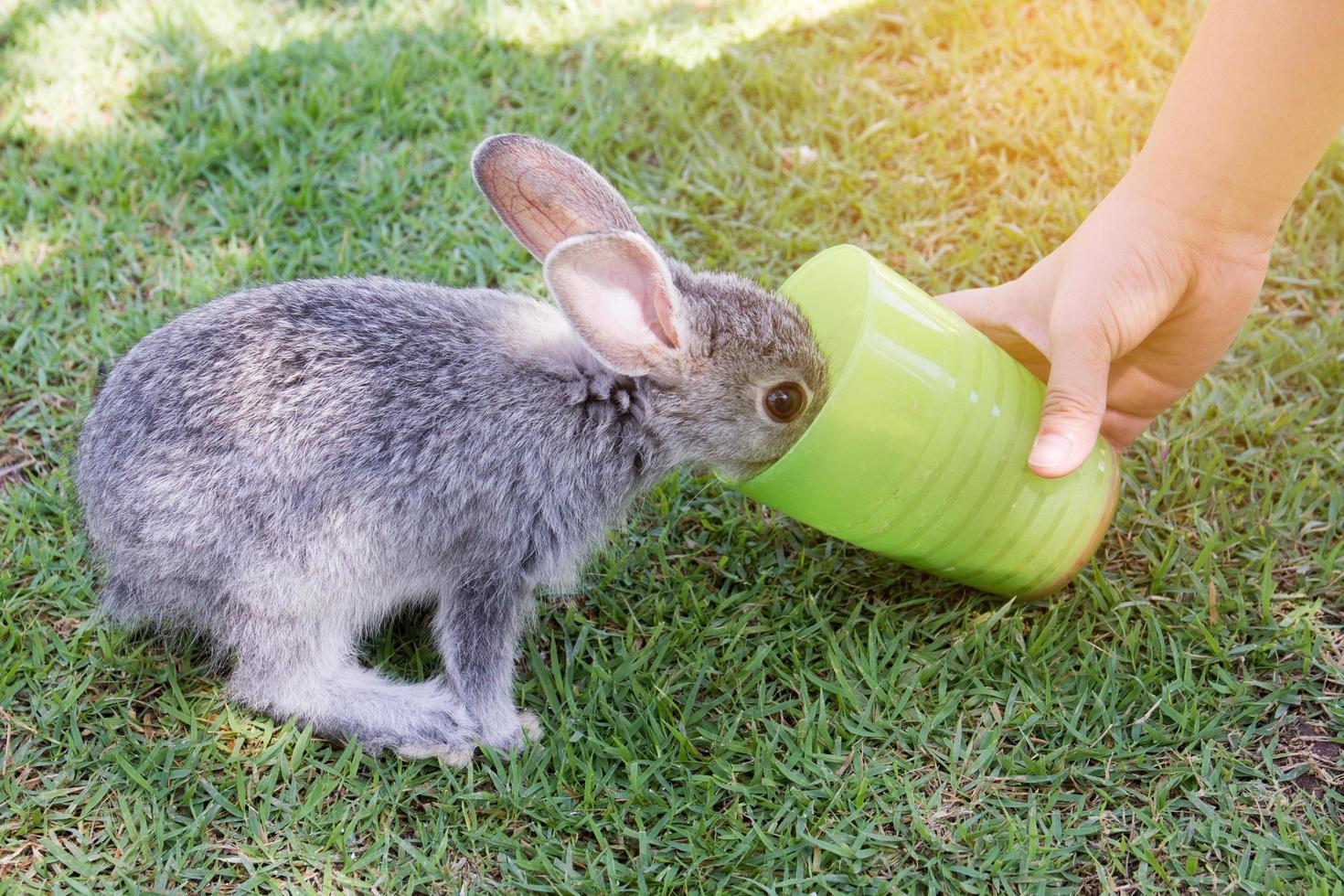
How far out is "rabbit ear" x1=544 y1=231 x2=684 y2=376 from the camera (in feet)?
10.0

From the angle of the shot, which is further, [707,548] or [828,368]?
[707,548]

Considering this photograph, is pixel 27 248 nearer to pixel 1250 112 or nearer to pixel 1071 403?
pixel 1071 403

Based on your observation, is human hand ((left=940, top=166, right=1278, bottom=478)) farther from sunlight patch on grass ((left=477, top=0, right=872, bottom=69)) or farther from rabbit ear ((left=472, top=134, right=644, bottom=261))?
sunlight patch on grass ((left=477, top=0, right=872, bottom=69))

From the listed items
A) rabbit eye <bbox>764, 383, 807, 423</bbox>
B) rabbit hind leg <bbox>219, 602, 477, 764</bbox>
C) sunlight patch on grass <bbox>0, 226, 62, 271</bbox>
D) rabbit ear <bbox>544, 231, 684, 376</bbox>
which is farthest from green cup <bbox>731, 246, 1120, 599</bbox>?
sunlight patch on grass <bbox>0, 226, 62, 271</bbox>

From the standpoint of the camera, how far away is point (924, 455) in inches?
124

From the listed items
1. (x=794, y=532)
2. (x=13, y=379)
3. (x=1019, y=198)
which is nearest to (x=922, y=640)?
(x=794, y=532)

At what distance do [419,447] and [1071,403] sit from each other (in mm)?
1742

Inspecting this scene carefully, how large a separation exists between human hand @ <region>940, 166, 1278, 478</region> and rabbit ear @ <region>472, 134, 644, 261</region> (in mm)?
1201

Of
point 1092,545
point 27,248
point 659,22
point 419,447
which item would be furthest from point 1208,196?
point 27,248

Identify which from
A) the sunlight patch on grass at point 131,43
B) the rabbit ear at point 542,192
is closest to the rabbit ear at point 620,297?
the rabbit ear at point 542,192

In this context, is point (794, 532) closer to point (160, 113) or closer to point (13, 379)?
point (13, 379)

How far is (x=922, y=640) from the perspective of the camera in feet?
11.8

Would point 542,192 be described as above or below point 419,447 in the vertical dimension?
above

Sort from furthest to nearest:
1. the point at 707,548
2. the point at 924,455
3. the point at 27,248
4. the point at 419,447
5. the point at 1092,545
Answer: the point at 27,248
the point at 707,548
the point at 1092,545
the point at 419,447
the point at 924,455
